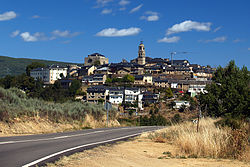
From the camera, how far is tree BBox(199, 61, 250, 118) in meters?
34.5

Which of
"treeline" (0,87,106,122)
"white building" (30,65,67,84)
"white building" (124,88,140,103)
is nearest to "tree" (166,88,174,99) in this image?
"white building" (124,88,140,103)

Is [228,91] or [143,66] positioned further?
[143,66]

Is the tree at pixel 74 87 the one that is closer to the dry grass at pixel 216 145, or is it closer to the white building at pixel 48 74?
the white building at pixel 48 74

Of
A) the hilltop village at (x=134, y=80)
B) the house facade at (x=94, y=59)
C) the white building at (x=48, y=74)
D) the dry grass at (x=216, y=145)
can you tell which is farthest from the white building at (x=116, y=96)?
the dry grass at (x=216, y=145)

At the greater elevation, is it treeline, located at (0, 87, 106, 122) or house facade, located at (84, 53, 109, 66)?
house facade, located at (84, 53, 109, 66)

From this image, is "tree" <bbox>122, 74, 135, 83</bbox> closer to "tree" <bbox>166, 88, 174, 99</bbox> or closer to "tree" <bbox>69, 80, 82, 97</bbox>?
"tree" <bbox>69, 80, 82, 97</bbox>

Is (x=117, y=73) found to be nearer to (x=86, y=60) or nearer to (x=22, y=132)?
(x=86, y=60)

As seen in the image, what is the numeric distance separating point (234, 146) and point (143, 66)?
5847 inches

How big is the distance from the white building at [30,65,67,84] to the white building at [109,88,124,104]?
43.7m

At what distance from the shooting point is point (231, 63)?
43.3 metres

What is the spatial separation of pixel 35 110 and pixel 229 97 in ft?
74.2

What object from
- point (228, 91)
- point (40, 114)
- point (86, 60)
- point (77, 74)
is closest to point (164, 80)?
point (77, 74)

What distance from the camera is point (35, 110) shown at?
2050cm

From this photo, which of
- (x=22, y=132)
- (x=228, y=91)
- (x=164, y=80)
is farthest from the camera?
(x=164, y=80)
